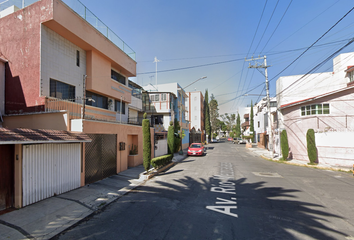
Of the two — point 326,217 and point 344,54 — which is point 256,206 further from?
point 344,54

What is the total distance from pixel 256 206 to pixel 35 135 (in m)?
8.18

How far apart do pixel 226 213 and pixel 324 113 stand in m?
17.6

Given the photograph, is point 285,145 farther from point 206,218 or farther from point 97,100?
point 97,100

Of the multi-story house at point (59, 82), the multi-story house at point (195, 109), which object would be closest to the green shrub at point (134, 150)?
the multi-story house at point (59, 82)

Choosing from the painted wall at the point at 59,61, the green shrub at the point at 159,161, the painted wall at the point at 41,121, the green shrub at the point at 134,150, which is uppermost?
the painted wall at the point at 59,61

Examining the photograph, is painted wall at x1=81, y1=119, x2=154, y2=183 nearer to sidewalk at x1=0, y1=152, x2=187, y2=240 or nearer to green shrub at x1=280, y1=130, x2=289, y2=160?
sidewalk at x1=0, y1=152, x2=187, y2=240

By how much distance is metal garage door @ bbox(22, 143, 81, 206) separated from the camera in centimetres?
648

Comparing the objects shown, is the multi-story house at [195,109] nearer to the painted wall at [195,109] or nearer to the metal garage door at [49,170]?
the painted wall at [195,109]

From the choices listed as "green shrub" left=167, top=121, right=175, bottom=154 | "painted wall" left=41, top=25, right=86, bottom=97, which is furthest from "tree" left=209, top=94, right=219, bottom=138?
"painted wall" left=41, top=25, right=86, bottom=97

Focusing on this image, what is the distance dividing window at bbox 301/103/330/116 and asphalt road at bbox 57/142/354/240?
1027 centimetres

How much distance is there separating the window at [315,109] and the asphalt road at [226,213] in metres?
10.3

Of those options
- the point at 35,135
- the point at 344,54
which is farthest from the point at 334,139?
the point at 35,135

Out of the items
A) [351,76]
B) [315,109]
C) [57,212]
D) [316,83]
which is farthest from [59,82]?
[351,76]

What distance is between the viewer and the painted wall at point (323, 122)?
17.0m
